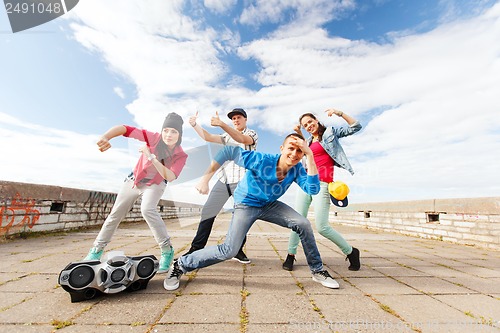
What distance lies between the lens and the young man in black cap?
10.9ft

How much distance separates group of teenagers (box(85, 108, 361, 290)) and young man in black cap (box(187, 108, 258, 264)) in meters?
0.01

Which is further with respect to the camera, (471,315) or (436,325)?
(471,315)

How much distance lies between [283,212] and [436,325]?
1.51 meters

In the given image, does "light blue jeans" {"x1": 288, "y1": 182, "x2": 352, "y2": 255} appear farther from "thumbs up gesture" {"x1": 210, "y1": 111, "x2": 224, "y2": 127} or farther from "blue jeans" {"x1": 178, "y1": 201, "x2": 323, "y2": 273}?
"thumbs up gesture" {"x1": 210, "y1": 111, "x2": 224, "y2": 127}

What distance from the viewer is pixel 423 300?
2.30 m

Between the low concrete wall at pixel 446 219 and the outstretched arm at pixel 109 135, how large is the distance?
691 centimetres

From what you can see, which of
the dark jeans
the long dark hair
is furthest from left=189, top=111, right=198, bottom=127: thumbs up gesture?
the long dark hair

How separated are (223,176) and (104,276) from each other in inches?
69.0

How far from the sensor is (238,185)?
2920mm

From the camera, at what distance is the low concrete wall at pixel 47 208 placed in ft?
16.4

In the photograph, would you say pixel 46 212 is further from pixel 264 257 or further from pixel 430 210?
pixel 430 210

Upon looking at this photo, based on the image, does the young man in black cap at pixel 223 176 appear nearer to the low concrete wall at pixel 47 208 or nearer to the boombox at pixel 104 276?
the boombox at pixel 104 276

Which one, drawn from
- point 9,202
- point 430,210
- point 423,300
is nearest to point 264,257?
point 423,300

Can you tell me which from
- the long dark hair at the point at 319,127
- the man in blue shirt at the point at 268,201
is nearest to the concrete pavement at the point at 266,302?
the man in blue shirt at the point at 268,201
